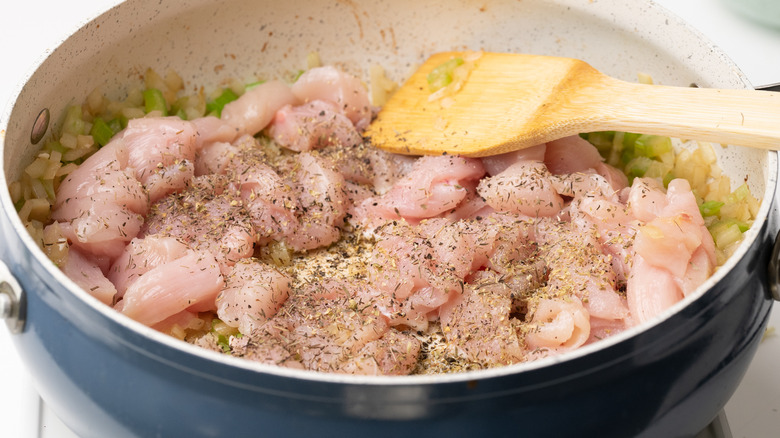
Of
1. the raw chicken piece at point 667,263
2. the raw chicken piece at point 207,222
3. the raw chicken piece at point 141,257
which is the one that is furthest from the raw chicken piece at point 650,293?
the raw chicken piece at point 141,257

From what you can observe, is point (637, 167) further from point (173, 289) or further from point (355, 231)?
point (173, 289)

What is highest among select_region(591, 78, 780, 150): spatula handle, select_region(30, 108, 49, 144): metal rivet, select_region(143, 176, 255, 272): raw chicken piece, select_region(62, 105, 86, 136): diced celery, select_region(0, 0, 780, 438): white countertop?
select_region(30, 108, 49, 144): metal rivet

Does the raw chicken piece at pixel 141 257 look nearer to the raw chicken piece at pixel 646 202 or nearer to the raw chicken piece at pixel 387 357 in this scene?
the raw chicken piece at pixel 387 357

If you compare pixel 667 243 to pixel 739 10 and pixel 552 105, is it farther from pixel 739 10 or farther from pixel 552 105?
pixel 739 10

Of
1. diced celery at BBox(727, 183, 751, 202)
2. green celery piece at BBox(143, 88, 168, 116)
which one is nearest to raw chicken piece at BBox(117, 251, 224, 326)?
green celery piece at BBox(143, 88, 168, 116)

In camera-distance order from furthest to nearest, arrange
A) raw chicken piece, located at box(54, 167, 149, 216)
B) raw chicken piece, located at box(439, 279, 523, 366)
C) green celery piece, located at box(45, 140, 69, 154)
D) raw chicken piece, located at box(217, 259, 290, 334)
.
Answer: green celery piece, located at box(45, 140, 69, 154)
raw chicken piece, located at box(54, 167, 149, 216)
raw chicken piece, located at box(217, 259, 290, 334)
raw chicken piece, located at box(439, 279, 523, 366)

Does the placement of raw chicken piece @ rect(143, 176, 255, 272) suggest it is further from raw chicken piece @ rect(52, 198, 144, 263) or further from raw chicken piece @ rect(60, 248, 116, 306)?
raw chicken piece @ rect(60, 248, 116, 306)
